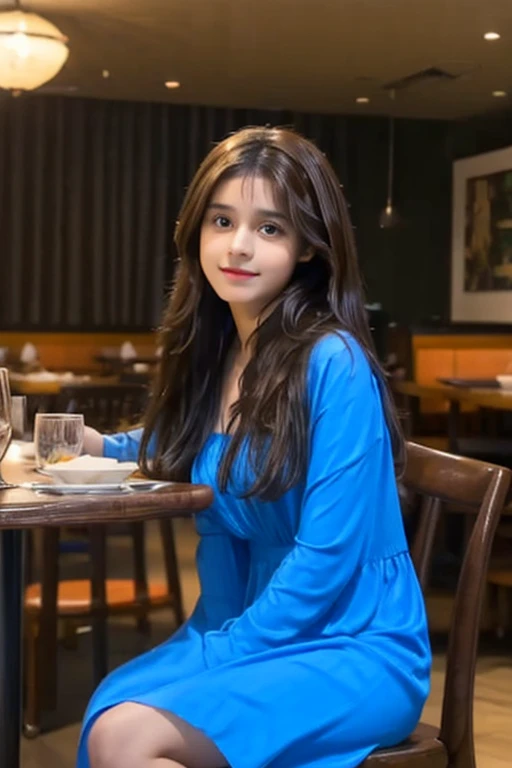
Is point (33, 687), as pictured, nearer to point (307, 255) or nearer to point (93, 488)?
point (93, 488)

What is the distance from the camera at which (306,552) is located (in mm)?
1559

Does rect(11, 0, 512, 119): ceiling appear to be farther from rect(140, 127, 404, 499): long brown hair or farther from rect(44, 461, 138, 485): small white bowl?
rect(44, 461, 138, 485): small white bowl

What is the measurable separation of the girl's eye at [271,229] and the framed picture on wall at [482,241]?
8.51 feet

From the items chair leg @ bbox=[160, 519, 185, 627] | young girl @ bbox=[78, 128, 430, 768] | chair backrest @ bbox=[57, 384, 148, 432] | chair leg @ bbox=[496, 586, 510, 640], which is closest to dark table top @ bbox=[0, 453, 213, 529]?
young girl @ bbox=[78, 128, 430, 768]

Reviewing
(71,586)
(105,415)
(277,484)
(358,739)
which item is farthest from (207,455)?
(105,415)

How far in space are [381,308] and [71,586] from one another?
1.47 metres

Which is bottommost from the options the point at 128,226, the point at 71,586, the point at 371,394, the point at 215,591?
the point at 71,586

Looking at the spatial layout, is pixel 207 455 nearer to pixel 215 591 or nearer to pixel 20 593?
pixel 215 591

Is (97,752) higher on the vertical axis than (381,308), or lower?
lower

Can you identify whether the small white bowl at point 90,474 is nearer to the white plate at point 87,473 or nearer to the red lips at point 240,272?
the white plate at point 87,473

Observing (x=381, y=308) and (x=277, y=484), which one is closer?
(x=277, y=484)

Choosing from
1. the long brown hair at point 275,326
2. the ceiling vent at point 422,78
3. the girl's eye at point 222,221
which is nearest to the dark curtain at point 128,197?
the ceiling vent at point 422,78

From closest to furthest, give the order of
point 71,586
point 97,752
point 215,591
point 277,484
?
point 97,752 < point 277,484 < point 215,591 < point 71,586

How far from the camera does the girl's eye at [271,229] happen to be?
5.64ft
